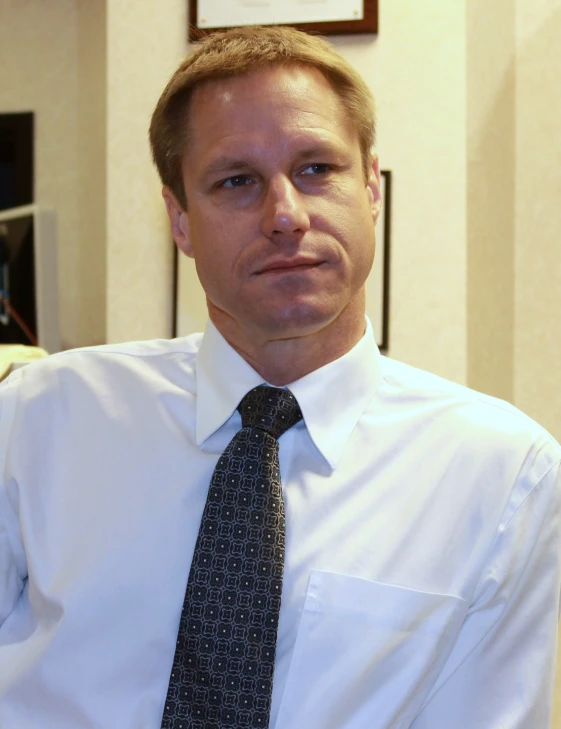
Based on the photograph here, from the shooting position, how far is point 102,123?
7.96 feet

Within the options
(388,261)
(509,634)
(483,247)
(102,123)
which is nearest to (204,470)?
(509,634)

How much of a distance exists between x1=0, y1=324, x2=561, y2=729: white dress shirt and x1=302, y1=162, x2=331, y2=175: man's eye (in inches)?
9.7

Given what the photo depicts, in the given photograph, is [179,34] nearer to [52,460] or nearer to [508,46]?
[508,46]

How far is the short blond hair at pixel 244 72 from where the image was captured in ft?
4.00

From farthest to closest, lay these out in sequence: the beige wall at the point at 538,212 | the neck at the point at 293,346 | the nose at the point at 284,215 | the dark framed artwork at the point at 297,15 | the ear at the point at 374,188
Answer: the beige wall at the point at 538,212
the dark framed artwork at the point at 297,15
the ear at the point at 374,188
the neck at the point at 293,346
the nose at the point at 284,215

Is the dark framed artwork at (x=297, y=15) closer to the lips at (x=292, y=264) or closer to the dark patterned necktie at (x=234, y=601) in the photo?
the lips at (x=292, y=264)

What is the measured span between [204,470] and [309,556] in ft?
0.58

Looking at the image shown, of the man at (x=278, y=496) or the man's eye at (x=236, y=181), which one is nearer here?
the man at (x=278, y=496)

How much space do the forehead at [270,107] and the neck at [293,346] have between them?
0.82 ft

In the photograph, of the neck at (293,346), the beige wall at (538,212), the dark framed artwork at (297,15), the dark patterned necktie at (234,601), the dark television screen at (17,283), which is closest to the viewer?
the dark patterned necktie at (234,601)

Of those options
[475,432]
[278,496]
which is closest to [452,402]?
[475,432]

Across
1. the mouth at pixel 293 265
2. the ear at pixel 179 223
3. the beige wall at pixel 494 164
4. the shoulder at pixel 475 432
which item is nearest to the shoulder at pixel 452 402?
the shoulder at pixel 475 432

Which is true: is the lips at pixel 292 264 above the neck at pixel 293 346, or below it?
above

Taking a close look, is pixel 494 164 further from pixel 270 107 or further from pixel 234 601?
pixel 234 601
